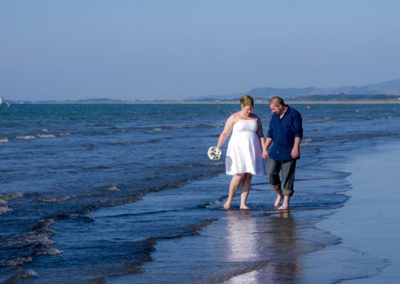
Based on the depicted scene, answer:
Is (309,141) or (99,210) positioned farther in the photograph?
(309,141)

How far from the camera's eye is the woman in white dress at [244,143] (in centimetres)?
1175

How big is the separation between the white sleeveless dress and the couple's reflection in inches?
23.5

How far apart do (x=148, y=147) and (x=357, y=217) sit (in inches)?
722

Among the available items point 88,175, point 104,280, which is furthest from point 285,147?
point 88,175

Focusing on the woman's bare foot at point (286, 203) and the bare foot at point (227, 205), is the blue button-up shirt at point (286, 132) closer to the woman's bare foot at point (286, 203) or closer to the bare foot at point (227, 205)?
the woman's bare foot at point (286, 203)

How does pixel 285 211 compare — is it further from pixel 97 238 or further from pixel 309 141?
pixel 309 141

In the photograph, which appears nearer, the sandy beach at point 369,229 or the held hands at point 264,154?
the sandy beach at point 369,229

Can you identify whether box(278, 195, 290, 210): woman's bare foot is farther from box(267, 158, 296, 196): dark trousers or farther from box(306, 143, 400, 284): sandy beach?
box(306, 143, 400, 284): sandy beach

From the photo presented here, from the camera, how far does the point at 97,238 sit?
31.8ft

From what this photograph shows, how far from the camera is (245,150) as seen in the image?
1180 cm

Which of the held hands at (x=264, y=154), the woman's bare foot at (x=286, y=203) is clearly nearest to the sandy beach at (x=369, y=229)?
the woman's bare foot at (x=286, y=203)

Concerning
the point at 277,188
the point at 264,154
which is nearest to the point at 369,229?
the point at 264,154

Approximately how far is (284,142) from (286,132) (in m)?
0.14

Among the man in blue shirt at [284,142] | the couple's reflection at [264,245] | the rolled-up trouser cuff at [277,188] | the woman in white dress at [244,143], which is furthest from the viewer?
the rolled-up trouser cuff at [277,188]
